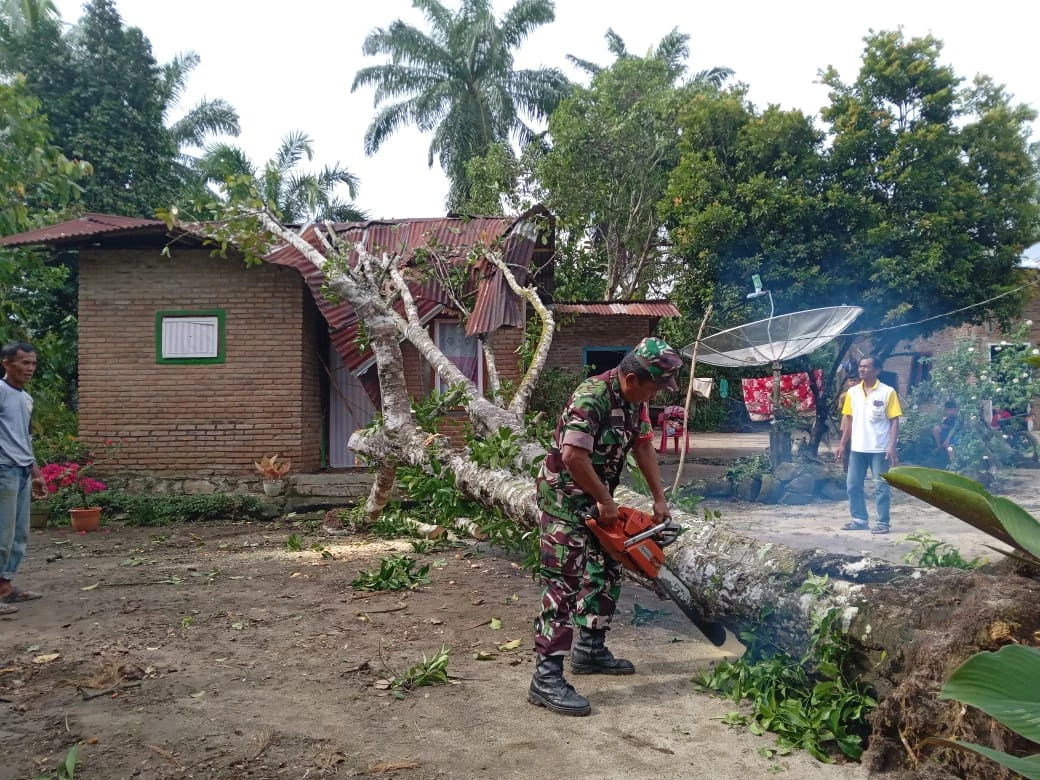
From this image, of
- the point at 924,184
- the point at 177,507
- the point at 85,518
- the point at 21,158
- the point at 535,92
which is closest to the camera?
the point at 21,158

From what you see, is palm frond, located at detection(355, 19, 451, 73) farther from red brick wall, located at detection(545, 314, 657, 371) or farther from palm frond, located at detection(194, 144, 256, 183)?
red brick wall, located at detection(545, 314, 657, 371)

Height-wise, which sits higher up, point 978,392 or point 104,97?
point 104,97

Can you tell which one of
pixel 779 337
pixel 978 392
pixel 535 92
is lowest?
pixel 978 392

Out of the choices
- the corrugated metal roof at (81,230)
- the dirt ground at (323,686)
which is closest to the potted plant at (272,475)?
the dirt ground at (323,686)

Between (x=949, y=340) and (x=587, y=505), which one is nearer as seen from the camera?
(x=587, y=505)

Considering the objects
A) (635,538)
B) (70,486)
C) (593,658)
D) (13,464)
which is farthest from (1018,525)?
(70,486)

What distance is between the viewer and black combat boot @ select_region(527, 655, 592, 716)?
3342 mm

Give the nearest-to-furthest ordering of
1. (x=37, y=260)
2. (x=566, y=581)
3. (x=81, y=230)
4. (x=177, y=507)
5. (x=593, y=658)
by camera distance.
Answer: (x=566, y=581) → (x=593, y=658) → (x=177, y=507) → (x=81, y=230) → (x=37, y=260)

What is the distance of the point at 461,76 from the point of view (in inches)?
929

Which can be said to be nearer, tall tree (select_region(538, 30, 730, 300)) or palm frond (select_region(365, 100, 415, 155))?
tall tree (select_region(538, 30, 730, 300))

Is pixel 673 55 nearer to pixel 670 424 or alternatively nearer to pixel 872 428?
pixel 670 424

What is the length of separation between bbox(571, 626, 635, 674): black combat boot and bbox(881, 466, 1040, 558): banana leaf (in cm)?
273

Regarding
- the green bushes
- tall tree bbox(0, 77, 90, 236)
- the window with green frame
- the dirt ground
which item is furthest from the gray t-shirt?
the window with green frame

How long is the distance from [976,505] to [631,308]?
12806 mm
